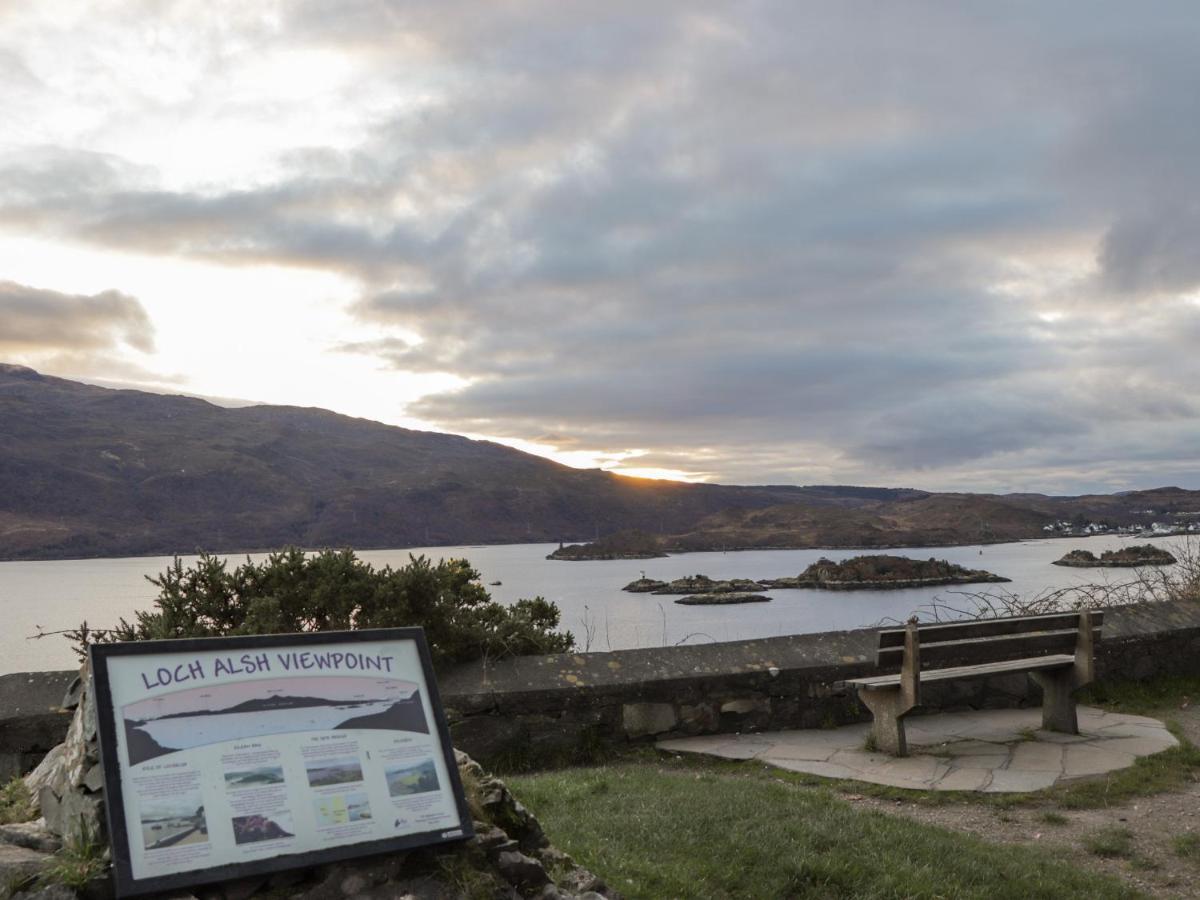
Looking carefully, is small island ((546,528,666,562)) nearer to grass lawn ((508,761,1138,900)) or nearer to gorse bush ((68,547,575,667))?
gorse bush ((68,547,575,667))

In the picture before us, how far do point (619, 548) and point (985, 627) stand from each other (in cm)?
6864

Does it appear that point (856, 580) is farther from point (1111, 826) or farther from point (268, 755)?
point (268, 755)

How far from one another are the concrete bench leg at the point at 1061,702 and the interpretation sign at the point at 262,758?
234 inches

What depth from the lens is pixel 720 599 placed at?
1549 inches

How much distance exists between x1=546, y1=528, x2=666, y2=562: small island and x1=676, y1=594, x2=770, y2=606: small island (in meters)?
33.5

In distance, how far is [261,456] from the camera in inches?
4417

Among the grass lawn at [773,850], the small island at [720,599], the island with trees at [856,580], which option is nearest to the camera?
the grass lawn at [773,850]

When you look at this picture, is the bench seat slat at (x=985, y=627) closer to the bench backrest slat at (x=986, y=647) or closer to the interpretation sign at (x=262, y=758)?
the bench backrest slat at (x=986, y=647)

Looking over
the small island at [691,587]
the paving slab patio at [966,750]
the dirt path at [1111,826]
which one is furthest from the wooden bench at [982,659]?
the small island at [691,587]

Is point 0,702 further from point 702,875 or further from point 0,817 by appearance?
point 702,875

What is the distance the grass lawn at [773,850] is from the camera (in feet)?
13.1

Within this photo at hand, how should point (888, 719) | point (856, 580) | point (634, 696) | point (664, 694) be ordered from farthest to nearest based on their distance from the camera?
point (856, 580)
point (664, 694)
point (634, 696)
point (888, 719)

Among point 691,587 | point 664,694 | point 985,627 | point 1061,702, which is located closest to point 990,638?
point 985,627

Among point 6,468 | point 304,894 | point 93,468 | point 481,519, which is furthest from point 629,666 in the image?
point 93,468
